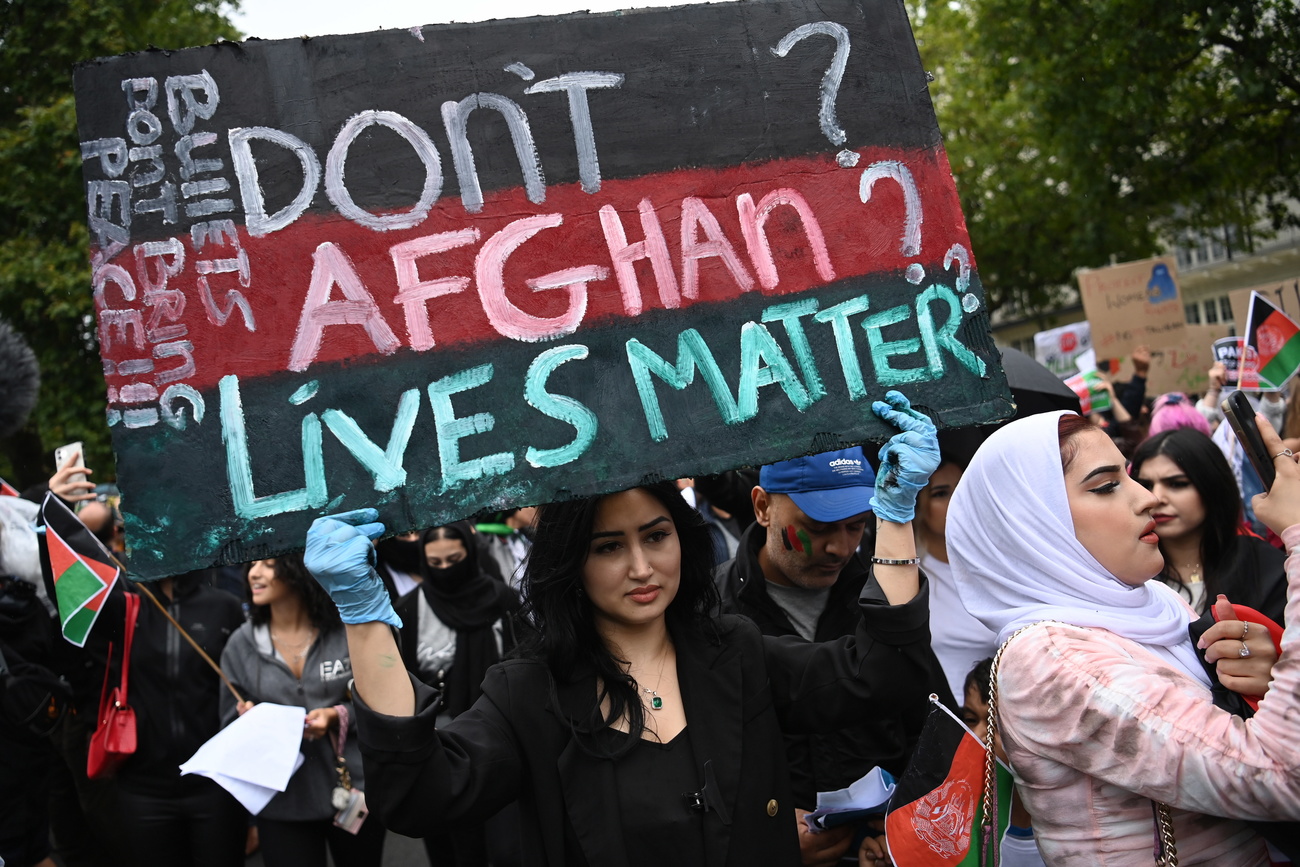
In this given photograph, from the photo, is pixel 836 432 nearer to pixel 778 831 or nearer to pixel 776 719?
pixel 776 719

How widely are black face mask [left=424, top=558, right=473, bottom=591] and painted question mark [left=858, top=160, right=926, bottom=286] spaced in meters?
3.40

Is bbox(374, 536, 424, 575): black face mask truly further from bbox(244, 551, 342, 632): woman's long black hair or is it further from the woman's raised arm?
the woman's raised arm

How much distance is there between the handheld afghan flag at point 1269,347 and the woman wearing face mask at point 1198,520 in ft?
4.36

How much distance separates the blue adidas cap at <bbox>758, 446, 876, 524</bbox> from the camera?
3.36m

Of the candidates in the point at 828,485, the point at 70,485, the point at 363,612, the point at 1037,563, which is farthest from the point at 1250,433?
the point at 70,485

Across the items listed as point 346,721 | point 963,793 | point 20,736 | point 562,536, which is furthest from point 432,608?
point 963,793

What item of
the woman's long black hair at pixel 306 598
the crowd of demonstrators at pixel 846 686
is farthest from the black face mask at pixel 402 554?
the crowd of demonstrators at pixel 846 686

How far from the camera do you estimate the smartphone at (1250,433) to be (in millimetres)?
2467

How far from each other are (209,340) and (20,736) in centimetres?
285

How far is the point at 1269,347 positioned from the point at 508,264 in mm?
4232

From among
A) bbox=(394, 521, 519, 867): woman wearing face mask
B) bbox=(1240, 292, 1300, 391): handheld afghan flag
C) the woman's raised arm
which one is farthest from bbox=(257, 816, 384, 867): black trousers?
bbox=(1240, 292, 1300, 391): handheld afghan flag

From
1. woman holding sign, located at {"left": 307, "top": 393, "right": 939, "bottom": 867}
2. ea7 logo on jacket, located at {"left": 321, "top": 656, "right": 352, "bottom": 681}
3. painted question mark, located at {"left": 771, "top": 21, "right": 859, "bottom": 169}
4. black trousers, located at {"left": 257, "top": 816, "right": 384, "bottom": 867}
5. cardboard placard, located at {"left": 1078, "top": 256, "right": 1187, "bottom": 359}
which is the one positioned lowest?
black trousers, located at {"left": 257, "top": 816, "right": 384, "bottom": 867}

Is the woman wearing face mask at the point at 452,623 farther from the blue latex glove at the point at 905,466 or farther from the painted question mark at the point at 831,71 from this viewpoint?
the painted question mark at the point at 831,71

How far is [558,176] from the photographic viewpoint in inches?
98.9
